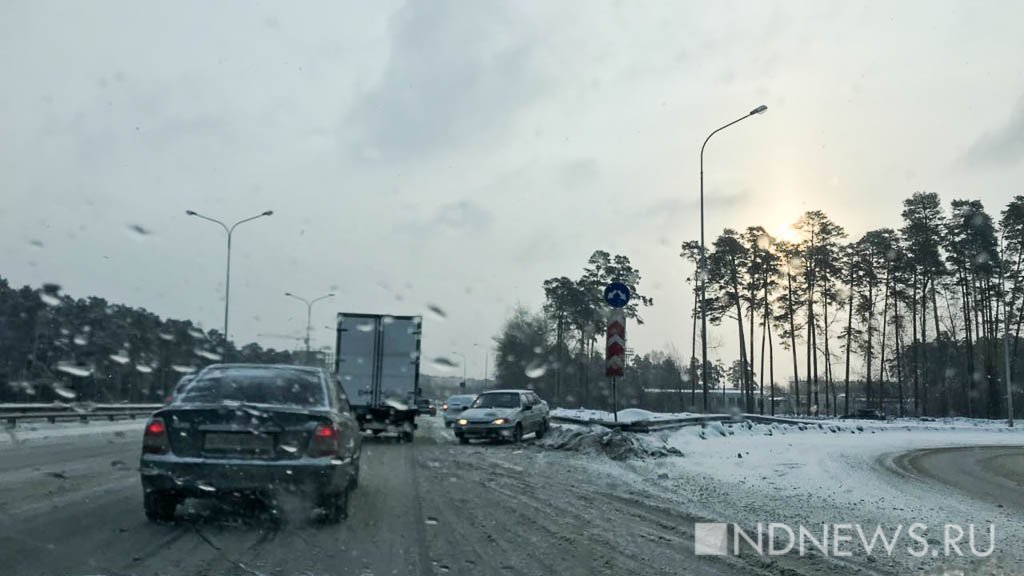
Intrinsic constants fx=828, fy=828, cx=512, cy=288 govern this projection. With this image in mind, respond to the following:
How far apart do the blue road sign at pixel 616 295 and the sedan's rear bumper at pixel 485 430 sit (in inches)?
247

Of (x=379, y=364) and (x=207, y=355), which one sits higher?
(x=207, y=355)

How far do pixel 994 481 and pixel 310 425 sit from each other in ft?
41.5

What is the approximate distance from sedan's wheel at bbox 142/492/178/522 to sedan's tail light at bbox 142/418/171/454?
1.64ft

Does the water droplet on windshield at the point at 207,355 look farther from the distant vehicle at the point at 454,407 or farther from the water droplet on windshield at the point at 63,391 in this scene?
the distant vehicle at the point at 454,407

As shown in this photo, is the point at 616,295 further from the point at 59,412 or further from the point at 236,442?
the point at 59,412

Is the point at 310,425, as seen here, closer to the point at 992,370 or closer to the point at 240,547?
the point at 240,547

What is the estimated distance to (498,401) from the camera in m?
23.5

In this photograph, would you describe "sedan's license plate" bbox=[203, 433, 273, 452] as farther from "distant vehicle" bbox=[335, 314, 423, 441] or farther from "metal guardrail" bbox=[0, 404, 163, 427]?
"distant vehicle" bbox=[335, 314, 423, 441]

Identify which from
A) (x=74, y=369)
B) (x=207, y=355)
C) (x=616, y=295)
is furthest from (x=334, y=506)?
(x=74, y=369)

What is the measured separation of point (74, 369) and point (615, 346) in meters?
36.5

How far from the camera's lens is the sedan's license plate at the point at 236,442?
757 centimetres

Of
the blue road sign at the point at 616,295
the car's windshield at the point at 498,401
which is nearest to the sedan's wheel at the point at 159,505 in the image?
the blue road sign at the point at 616,295

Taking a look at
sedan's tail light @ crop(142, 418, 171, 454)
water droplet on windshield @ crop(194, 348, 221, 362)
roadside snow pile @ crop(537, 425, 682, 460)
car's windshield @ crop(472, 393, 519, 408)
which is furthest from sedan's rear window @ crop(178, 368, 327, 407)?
water droplet on windshield @ crop(194, 348, 221, 362)

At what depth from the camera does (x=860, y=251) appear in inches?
2299
